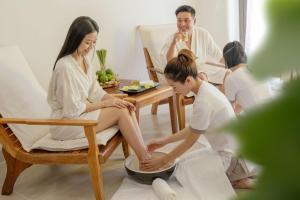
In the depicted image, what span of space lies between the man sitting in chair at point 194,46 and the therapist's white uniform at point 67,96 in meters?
1.15

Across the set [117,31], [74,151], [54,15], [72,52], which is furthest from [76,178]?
[117,31]

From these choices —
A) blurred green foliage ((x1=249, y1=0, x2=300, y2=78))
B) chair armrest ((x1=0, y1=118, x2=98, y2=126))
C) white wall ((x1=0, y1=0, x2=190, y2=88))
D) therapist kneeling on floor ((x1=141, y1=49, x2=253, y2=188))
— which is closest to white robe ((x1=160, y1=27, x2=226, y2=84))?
white wall ((x1=0, y1=0, x2=190, y2=88))

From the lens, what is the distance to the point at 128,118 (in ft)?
7.68

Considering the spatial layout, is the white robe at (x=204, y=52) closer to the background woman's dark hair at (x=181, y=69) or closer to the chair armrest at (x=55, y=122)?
the background woman's dark hair at (x=181, y=69)

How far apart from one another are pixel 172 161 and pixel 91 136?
57cm

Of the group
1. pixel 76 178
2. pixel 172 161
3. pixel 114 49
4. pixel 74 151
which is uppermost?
pixel 114 49

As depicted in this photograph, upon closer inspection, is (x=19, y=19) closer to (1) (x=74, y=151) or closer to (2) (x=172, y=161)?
(1) (x=74, y=151)

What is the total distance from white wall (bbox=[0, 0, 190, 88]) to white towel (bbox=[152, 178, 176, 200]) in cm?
141

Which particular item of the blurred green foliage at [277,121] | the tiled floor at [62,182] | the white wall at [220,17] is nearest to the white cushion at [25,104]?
the tiled floor at [62,182]

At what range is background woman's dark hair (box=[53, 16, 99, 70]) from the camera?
7.34 ft

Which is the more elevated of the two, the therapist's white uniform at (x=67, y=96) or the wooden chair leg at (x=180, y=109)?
the therapist's white uniform at (x=67, y=96)

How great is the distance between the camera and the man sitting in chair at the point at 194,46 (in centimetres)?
325

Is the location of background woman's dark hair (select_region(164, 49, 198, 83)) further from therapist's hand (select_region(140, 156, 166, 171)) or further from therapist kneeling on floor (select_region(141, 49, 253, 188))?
therapist's hand (select_region(140, 156, 166, 171))

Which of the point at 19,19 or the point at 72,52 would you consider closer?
the point at 72,52
